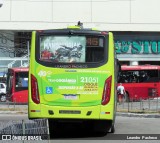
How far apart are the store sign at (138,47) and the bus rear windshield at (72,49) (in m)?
40.9

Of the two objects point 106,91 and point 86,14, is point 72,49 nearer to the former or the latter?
point 106,91

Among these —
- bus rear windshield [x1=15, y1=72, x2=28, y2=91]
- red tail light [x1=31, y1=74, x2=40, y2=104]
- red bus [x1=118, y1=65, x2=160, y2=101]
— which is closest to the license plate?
red tail light [x1=31, y1=74, x2=40, y2=104]

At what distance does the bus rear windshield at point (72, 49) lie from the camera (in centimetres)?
1513

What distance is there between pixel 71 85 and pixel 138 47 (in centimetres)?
4192

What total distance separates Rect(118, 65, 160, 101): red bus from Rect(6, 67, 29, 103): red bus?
7.37m

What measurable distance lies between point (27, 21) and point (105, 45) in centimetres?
4080

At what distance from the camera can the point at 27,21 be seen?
5528cm

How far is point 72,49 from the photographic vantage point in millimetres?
15312

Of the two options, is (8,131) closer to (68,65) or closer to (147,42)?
(68,65)

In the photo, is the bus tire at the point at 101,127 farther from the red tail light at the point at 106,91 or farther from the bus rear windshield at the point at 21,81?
the bus rear windshield at the point at 21,81

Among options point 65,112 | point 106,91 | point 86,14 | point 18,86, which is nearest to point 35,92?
point 65,112

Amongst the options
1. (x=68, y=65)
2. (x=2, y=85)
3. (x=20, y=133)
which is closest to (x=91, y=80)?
(x=68, y=65)

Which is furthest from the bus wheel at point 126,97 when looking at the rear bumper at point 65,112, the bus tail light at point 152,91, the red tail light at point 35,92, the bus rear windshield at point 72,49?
the red tail light at point 35,92

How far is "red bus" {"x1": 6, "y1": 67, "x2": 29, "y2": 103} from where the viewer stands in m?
39.7
